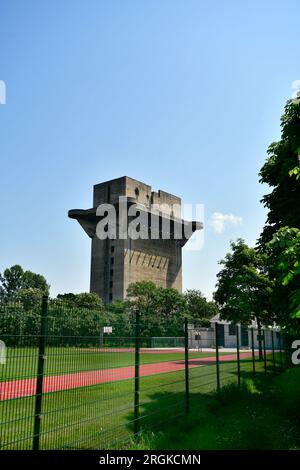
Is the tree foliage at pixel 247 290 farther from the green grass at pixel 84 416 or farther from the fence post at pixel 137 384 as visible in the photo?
the fence post at pixel 137 384

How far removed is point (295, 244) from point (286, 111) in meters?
10.5

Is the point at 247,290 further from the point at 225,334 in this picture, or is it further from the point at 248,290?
the point at 225,334

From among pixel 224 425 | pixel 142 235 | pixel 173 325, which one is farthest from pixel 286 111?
pixel 142 235

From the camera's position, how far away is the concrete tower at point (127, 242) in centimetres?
10594

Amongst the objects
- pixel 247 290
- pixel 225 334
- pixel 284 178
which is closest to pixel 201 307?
pixel 225 334

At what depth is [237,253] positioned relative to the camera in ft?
122

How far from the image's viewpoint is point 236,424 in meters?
9.58

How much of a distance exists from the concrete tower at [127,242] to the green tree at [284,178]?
8665cm

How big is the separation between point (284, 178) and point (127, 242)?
309 ft

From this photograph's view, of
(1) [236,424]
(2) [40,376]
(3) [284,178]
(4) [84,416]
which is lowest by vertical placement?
(1) [236,424]

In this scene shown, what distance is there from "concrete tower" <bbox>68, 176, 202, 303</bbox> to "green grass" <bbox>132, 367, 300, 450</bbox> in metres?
90.2

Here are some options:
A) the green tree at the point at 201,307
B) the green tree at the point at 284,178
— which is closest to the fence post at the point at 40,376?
the green tree at the point at 284,178
